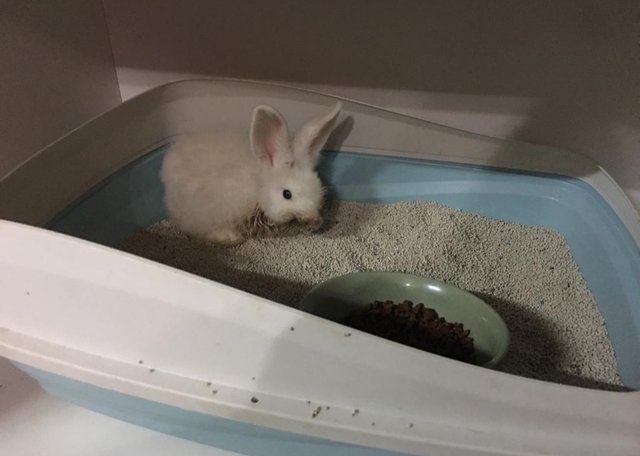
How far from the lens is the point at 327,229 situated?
1031 millimetres

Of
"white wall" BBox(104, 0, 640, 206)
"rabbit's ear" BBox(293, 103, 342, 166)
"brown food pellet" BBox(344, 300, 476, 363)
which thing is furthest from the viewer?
"white wall" BBox(104, 0, 640, 206)

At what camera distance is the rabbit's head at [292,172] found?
92cm

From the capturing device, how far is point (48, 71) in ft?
3.49

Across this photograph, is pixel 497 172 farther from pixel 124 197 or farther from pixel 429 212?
pixel 124 197

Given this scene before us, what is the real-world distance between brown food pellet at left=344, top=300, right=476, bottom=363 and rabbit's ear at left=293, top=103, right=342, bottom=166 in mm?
247

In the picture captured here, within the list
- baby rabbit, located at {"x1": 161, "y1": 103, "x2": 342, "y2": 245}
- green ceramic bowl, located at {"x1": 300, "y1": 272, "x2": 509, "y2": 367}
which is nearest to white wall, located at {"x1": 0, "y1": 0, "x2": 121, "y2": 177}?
baby rabbit, located at {"x1": 161, "y1": 103, "x2": 342, "y2": 245}

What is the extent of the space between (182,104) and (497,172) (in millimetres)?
524

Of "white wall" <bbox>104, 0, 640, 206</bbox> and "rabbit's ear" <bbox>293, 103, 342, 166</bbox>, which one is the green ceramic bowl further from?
"white wall" <bbox>104, 0, 640, 206</bbox>

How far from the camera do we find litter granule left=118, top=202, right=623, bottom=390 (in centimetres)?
86

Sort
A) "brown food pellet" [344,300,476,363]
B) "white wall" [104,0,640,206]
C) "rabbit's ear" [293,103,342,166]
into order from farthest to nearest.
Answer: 1. "white wall" [104,0,640,206]
2. "rabbit's ear" [293,103,342,166]
3. "brown food pellet" [344,300,476,363]

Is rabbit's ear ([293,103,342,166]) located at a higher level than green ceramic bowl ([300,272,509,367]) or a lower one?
higher

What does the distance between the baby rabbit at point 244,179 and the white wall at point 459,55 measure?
0.73 ft

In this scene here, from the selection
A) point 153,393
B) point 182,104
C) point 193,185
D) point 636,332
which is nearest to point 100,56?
point 182,104

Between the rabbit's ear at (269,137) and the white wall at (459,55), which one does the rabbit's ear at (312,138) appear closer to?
the rabbit's ear at (269,137)
